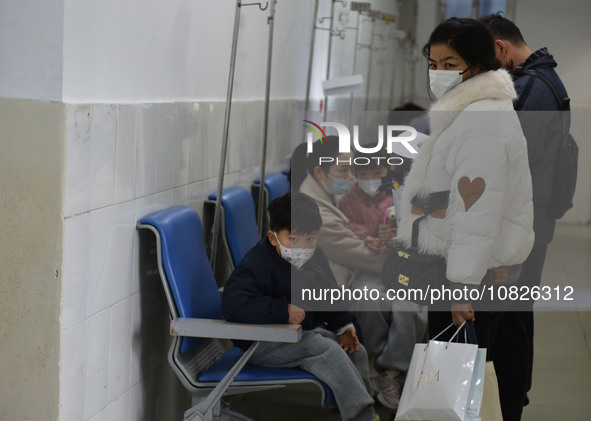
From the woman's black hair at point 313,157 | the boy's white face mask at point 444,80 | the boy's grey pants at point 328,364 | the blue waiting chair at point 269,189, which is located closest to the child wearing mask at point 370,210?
the woman's black hair at point 313,157

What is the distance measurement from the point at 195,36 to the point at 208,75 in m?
0.20

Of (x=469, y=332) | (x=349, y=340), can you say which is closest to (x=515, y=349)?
(x=469, y=332)

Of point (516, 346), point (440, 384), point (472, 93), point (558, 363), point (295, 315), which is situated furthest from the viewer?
point (558, 363)

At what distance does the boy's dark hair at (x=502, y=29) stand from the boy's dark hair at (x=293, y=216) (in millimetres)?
861

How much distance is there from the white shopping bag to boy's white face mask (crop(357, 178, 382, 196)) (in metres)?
1.14

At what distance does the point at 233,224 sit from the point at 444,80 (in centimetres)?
106

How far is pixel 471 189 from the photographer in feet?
6.91

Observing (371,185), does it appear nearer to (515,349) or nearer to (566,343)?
(515,349)

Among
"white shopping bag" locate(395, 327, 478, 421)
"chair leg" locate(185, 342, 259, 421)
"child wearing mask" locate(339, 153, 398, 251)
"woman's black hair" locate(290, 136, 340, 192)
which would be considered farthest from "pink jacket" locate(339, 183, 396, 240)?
"white shopping bag" locate(395, 327, 478, 421)

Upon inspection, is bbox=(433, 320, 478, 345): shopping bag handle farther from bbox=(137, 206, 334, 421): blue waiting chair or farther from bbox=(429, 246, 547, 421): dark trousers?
bbox=(137, 206, 334, 421): blue waiting chair

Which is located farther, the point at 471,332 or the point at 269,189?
the point at 269,189

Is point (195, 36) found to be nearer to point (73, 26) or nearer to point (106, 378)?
point (73, 26)

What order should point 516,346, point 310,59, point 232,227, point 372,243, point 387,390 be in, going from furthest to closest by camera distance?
point 310,59
point 372,243
point 387,390
point 232,227
point 516,346

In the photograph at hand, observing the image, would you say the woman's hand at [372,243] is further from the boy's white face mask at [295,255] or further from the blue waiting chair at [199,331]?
the blue waiting chair at [199,331]
